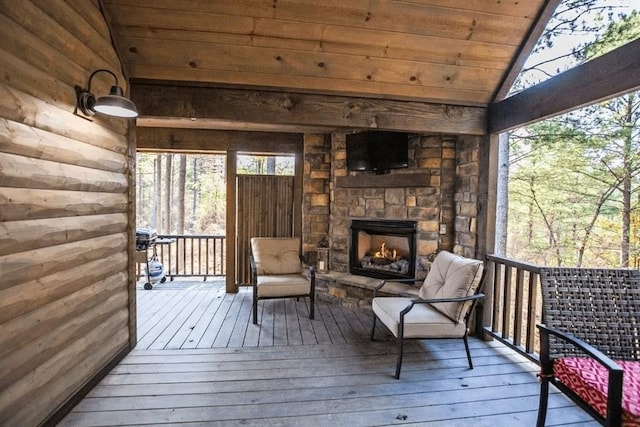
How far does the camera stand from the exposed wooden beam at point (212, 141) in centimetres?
448

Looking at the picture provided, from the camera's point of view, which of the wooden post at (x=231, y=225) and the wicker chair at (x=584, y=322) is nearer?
the wicker chair at (x=584, y=322)

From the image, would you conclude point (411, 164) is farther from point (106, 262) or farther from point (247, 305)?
point (106, 262)

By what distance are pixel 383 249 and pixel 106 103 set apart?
3.34m

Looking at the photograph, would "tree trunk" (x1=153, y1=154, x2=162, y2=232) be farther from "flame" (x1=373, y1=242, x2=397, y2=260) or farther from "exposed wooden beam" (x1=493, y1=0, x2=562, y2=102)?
"exposed wooden beam" (x1=493, y1=0, x2=562, y2=102)

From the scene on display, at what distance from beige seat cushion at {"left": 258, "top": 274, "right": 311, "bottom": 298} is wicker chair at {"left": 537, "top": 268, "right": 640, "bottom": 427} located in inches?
92.3

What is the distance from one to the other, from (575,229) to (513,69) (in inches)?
130

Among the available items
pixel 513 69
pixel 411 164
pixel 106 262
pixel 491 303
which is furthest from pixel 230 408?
pixel 513 69

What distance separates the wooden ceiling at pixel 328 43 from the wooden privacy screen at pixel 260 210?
2009mm

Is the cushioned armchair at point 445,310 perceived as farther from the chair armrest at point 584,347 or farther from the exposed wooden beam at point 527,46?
the exposed wooden beam at point 527,46

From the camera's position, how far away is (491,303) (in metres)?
3.11

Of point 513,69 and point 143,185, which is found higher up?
point 513,69

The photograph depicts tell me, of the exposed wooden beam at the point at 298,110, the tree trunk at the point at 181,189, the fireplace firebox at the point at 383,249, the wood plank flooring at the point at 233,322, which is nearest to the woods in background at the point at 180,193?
the tree trunk at the point at 181,189

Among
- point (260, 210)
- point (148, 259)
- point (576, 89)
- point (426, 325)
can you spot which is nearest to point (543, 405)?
point (426, 325)

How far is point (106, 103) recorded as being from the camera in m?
1.86
